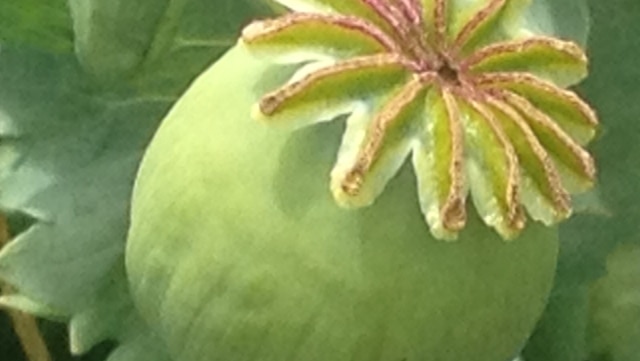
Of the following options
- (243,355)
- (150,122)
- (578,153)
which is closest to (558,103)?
(578,153)

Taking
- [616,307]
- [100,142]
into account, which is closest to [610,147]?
[616,307]

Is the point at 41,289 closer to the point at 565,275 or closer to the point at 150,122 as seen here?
the point at 150,122

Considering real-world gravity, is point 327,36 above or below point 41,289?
above

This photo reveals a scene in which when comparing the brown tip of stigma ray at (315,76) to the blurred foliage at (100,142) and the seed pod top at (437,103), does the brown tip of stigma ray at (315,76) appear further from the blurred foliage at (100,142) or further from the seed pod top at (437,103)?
the blurred foliage at (100,142)

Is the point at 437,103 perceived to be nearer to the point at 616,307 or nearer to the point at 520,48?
the point at 520,48

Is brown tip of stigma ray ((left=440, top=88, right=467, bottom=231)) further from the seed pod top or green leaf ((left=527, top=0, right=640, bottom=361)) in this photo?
green leaf ((left=527, top=0, right=640, bottom=361))

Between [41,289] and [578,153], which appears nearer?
[578,153]

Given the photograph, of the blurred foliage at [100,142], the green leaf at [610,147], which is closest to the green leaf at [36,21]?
the blurred foliage at [100,142]
